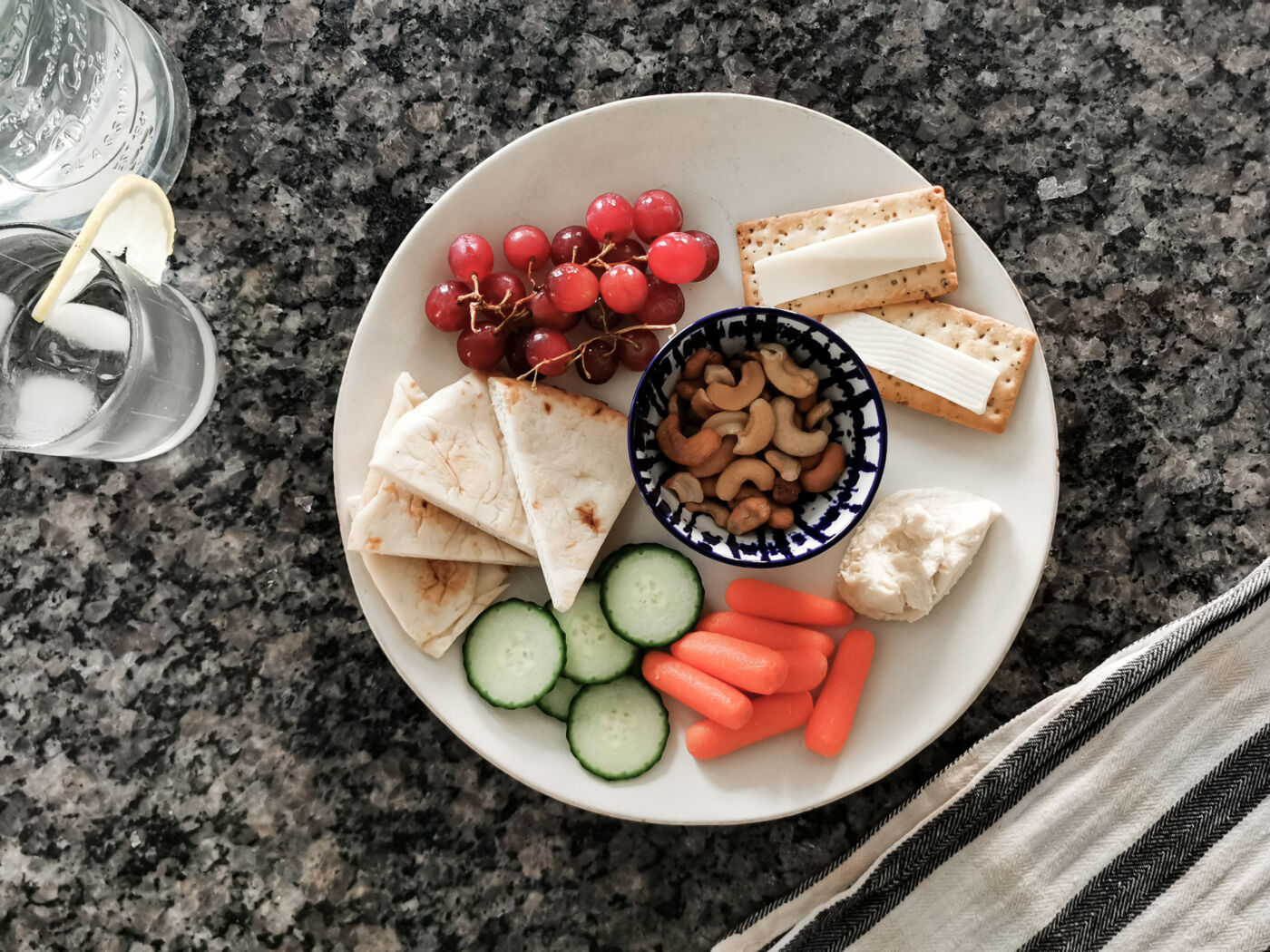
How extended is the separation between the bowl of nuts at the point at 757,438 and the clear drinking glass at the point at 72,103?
79 cm

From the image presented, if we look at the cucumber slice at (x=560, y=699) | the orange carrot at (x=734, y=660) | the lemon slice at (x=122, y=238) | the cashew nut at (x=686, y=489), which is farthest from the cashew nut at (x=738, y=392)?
the lemon slice at (x=122, y=238)

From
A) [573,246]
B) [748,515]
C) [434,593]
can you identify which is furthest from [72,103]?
[748,515]

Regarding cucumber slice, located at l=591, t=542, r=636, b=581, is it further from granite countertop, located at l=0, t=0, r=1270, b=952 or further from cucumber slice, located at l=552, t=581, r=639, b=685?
granite countertop, located at l=0, t=0, r=1270, b=952

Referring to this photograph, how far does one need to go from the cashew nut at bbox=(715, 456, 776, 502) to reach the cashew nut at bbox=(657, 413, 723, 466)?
4cm

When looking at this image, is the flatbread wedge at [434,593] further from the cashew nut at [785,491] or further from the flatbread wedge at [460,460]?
the cashew nut at [785,491]

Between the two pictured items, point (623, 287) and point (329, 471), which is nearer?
point (623, 287)

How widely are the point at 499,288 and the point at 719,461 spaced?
361mm

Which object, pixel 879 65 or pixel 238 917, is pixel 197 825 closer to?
pixel 238 917

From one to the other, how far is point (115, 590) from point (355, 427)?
50 cm

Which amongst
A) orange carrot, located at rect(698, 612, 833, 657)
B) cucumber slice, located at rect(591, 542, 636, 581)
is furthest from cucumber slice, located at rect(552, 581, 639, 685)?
orange carrot, located at rect(698, 612, 833, 657)

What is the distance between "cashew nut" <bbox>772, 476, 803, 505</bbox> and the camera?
118 centimetres

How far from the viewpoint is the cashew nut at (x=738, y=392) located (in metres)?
1.17

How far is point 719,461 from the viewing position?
119cm

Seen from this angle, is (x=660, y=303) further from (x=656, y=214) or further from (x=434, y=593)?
(x=434, y=593)
